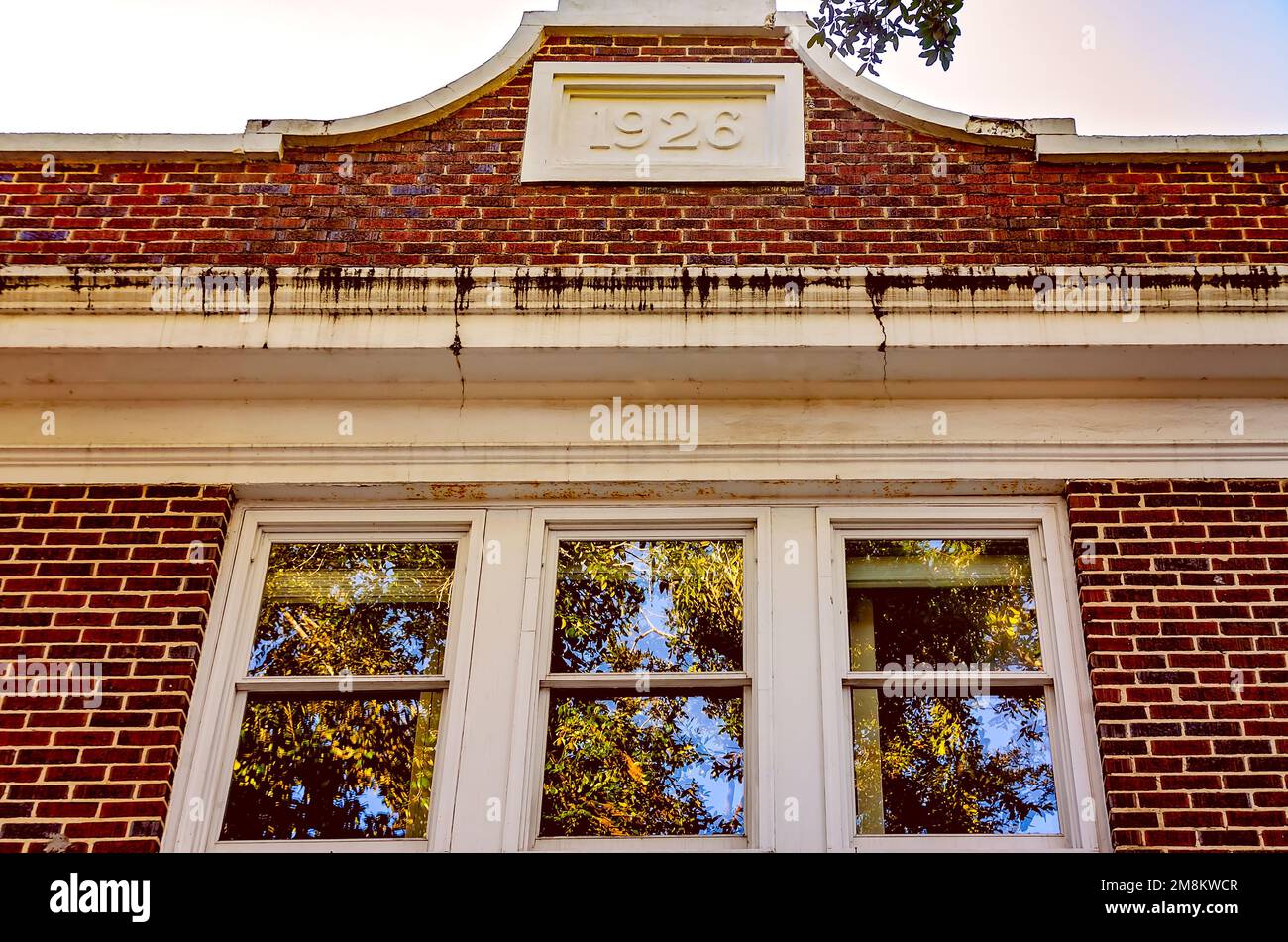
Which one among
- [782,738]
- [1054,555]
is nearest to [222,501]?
[782,738]

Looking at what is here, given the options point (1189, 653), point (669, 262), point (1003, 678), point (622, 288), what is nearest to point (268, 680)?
point (622, 288)

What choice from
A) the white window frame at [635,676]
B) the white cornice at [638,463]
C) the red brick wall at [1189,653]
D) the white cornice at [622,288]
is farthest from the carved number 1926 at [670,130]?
the red brick wall at [1189,653]

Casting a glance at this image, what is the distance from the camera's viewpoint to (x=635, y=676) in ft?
16.8

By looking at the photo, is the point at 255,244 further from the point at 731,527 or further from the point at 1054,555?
the point at 1054,555

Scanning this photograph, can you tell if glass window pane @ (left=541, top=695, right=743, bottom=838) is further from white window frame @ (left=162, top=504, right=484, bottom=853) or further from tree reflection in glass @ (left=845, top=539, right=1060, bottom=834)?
tree reflection in glass @ (left=845, top=539, right=1060, bottom=834)

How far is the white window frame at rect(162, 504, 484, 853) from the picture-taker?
4.77 metres

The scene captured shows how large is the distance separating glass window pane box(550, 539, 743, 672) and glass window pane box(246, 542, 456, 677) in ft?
1.78

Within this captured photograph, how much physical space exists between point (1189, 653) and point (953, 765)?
1.01 metres

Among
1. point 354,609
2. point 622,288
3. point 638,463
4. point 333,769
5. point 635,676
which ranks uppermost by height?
point 622,288

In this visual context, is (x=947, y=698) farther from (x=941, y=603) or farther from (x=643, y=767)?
(x=643, y=767)

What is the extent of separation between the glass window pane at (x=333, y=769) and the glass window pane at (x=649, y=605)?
2.18ft
